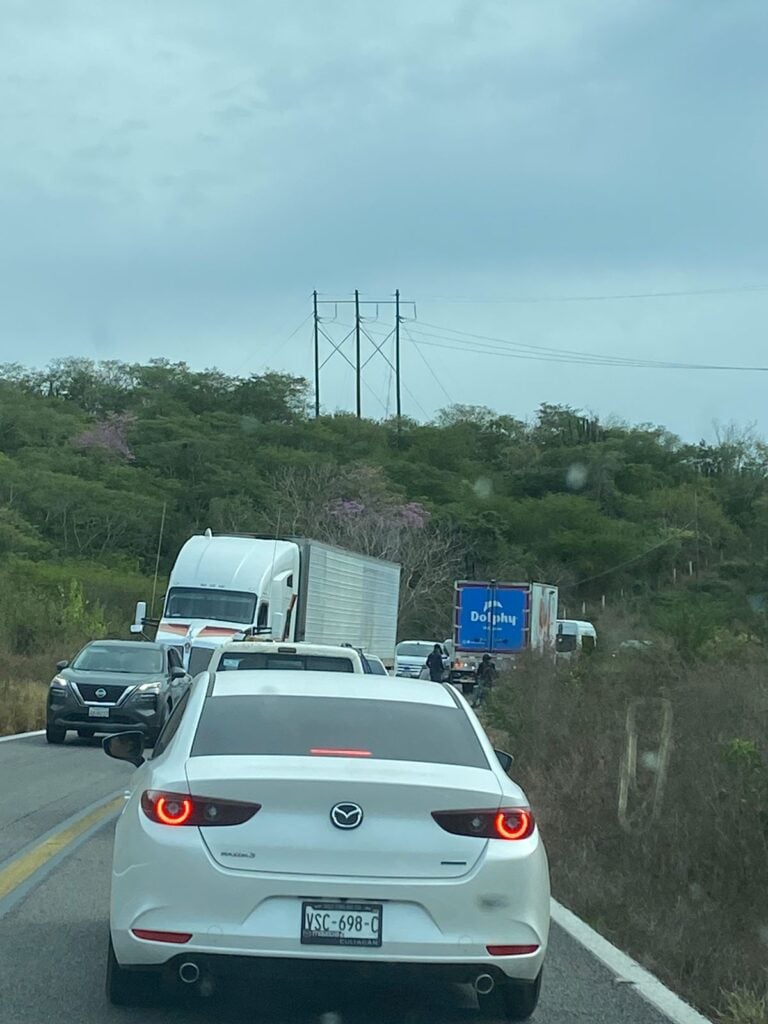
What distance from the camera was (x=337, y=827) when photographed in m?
5.98

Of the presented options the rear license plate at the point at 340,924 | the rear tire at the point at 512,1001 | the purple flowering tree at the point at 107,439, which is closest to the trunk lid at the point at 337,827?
the rear license plate at the point at 340,924

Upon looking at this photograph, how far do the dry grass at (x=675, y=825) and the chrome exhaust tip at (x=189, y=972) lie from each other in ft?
7.82

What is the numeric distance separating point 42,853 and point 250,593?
1818 cm

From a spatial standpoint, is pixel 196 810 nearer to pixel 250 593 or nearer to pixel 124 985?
pixel 124 985

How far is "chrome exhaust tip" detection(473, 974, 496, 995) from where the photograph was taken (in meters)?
6.08

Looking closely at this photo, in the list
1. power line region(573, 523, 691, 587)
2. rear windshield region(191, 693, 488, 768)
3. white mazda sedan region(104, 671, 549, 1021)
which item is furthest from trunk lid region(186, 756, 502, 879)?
power line region(573, 523, 691, 587)

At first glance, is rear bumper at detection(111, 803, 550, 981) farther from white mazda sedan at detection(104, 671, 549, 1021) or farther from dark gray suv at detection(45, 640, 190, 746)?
dark gray suv at detection(45, 640, 190, 746)

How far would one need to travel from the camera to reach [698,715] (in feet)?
46.7

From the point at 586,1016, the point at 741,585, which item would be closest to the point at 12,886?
the point at 586,1016

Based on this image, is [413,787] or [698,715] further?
[698,715]

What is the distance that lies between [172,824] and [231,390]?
84383mm

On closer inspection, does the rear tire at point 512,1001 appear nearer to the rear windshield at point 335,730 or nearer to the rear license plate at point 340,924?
the rear license plate at point 340,924

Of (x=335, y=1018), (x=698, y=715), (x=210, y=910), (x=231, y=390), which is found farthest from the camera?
(x=231, y=390)

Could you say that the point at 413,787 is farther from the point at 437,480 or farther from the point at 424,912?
the point at 437,480
